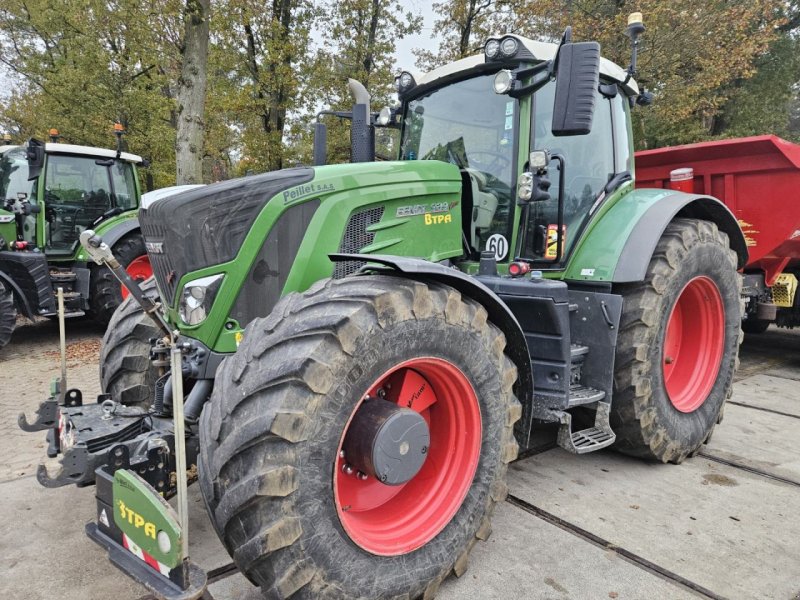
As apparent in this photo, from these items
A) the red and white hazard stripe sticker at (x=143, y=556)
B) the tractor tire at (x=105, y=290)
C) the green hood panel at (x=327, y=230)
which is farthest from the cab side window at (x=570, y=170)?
the tractor tire at (x=105, y=290)

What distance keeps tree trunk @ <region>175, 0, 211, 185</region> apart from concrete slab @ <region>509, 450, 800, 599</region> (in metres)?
7.42

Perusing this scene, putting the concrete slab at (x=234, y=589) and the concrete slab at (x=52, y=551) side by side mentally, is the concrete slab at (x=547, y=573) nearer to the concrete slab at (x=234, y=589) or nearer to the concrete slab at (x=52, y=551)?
the concrete slab at (x=234, y=589)

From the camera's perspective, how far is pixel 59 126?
1438cm

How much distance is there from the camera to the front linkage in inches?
68.0

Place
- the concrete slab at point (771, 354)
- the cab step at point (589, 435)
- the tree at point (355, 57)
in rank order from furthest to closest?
the tree at point (355, 57) → the concrete slab at point (771, 354) → the cab step at point (589, 435)

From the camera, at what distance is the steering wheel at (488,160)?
339 centimetres

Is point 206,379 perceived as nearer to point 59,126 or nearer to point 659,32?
point 659,32

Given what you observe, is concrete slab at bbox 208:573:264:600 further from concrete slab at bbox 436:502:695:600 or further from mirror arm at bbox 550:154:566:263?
mirror arm at bbox 550:154:566:263

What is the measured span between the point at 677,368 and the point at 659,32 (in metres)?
10.8

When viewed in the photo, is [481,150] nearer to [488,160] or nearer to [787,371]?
[488,160]

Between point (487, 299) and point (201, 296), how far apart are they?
1.29 meters

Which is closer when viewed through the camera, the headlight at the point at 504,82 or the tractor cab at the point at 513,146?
the headlight at the point at 504,82

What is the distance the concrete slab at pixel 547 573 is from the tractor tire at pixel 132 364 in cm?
201

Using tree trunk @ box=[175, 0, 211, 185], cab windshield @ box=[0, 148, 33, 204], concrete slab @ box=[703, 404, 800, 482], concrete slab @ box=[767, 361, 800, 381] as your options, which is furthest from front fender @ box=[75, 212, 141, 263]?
concrete slab @ box=[767, 361, 800, 381]
